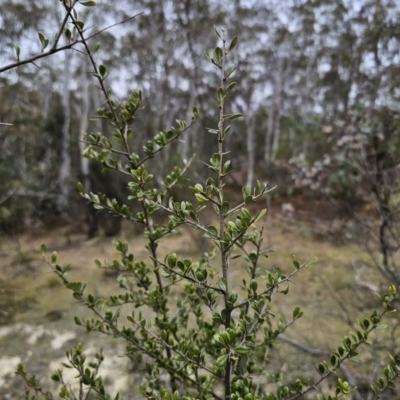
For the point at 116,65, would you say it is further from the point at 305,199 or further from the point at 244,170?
the point at 305,199

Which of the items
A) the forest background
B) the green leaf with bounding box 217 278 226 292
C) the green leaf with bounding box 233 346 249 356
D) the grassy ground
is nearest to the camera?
the green leaf with bounding box 233 346 249 356

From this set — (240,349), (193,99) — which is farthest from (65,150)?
(240,349)

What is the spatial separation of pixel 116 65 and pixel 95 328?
1628 cm

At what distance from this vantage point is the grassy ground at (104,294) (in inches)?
169

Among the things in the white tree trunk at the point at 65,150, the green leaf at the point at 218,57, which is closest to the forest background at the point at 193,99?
the white tree trunk at the point at 65,150

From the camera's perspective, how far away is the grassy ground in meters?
4.29

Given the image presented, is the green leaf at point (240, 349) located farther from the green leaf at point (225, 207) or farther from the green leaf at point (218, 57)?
the green leaf at point (218, 57)

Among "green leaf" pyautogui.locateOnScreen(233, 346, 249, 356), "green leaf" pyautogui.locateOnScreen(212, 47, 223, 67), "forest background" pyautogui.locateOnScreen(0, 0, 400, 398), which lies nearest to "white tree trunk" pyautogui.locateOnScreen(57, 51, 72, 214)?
"forest background" pyautogui.locateOnScreen(0, 0, 400, 398)

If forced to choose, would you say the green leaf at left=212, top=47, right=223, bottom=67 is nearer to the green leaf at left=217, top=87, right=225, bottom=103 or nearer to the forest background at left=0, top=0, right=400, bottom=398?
the green leaf at left=217, top=87, right=225, bottom=103

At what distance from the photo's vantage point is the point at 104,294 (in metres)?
6.20

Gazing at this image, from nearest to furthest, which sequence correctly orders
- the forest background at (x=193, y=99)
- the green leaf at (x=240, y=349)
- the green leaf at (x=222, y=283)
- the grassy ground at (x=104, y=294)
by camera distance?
the green leaf at (x=240, y=349) < the green leaf at (x=222, y=283) < the grassy ground at (x=104, y=294) < the forest background at (x=193, y=99)

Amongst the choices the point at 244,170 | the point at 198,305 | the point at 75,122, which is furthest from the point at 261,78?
the point at 198,305

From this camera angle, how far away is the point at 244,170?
16.2 m

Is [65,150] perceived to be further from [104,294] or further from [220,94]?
[220,94]
